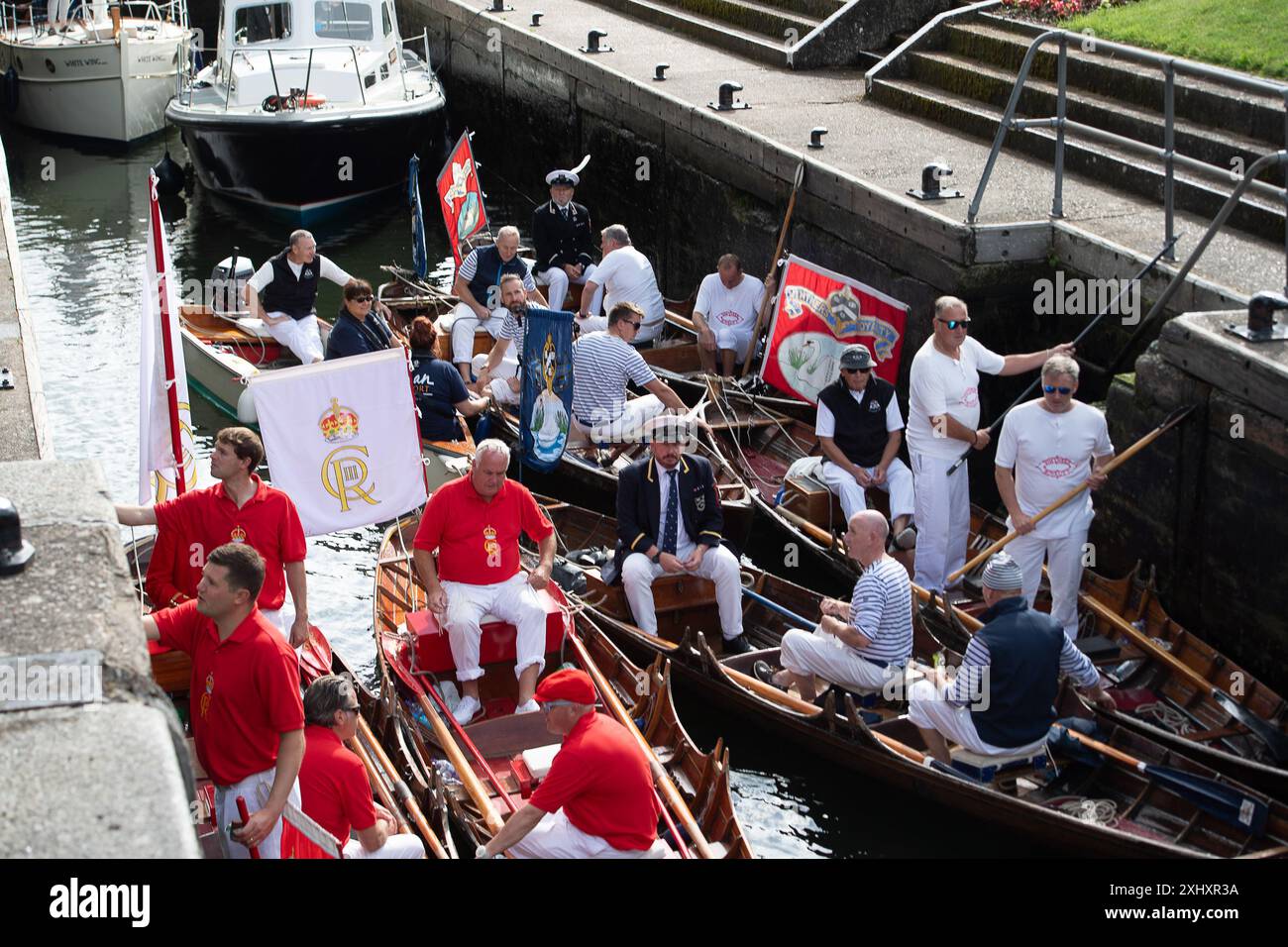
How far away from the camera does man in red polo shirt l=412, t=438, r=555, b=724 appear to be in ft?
26.9

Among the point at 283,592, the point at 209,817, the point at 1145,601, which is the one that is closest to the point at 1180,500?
the point at 1145,601

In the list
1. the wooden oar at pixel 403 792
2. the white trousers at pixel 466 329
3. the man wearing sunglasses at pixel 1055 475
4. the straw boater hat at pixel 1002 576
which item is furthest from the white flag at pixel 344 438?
the white trousers at pixel 466 329

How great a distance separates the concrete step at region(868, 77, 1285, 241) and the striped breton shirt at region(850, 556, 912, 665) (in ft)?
17.4

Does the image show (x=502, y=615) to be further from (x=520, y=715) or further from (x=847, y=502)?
(x=847, y=502)

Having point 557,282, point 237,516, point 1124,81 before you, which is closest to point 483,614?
point 237,516

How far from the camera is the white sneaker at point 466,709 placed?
8164 millimetres

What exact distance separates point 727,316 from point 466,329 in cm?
232

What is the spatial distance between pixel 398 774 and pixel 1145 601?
15.2ft

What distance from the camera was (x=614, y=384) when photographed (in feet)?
37.2

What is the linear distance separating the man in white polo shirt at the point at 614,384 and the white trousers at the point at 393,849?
16.9 feet

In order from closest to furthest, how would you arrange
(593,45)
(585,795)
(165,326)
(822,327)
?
(585,795) < (165,326) < (822,327) < (593,45)

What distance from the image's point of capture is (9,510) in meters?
3.78
